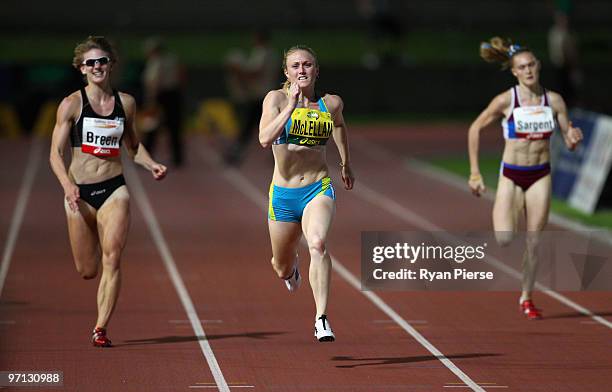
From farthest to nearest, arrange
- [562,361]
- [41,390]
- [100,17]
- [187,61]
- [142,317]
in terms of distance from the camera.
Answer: [100,17] < [187,61] < [142,317] < [562,361] < [41,390]

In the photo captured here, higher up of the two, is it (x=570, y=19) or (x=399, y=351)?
(x=570, y=19)

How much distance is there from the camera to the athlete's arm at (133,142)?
11344 mm

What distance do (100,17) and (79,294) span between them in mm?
34863

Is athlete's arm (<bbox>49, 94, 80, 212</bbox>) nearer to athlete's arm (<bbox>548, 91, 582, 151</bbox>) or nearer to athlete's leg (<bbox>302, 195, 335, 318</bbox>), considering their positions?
athlete's leg (<bbox>302, 195, 335, 318</bbox>)

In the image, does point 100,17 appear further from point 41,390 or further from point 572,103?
point 41,390

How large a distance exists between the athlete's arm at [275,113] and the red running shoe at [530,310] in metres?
3.19

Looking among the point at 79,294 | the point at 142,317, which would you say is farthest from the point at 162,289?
the point at 142,317

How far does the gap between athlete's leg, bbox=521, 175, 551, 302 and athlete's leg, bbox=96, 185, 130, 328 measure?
3.55 meters

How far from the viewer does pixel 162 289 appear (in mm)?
14805

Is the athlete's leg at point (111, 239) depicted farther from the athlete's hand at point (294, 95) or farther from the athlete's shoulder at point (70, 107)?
the athlete's hand at point (294, 95)

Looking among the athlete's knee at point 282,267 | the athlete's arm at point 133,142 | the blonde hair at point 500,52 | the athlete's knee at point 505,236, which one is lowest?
the athlete's knee at point 282,267

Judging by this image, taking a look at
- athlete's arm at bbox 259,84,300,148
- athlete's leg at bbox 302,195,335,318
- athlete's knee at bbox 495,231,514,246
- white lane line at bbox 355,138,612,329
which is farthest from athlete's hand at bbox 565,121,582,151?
athlete's arm at bbox 259,84,300,148

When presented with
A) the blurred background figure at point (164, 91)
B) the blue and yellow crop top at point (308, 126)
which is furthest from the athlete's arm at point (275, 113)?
the blurred background figure at point (164, 91)

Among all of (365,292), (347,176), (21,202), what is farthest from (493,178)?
(347,176)
